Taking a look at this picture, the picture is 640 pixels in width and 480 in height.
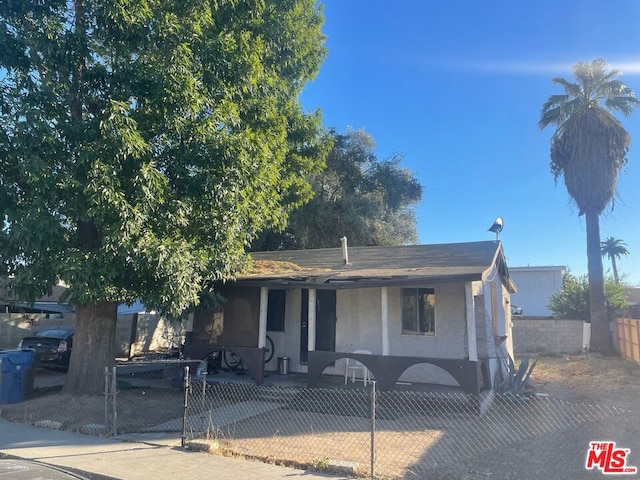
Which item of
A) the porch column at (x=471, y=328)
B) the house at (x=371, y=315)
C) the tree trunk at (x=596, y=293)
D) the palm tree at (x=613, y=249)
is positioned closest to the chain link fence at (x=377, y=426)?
the house at (x=371, y=315)

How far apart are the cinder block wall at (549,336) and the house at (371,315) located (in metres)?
9.02

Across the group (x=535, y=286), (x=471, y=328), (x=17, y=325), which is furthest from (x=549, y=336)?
(x=17, y=325)

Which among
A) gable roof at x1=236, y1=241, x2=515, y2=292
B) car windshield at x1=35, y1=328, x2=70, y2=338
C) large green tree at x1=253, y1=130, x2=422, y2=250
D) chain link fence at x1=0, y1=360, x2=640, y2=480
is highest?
large green tree at x1=253, y1=130, x2=422, y2=250

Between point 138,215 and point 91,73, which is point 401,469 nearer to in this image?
point 138,215

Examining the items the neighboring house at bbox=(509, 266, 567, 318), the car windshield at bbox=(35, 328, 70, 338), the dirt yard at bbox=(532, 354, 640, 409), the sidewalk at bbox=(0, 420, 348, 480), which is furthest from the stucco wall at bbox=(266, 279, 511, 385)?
the neighboring house at bbox=(509, 266, 567, 318)

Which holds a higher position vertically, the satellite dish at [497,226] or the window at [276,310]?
the satellite dish at [497,226]

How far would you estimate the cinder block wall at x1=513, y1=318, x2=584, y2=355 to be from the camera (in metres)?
21.2

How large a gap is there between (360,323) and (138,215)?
20.1 feet

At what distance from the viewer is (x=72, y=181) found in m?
7.84

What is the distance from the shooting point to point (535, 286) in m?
32.4

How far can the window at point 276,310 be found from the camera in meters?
13.0

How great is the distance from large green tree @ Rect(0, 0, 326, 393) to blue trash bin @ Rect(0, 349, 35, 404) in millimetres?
1172

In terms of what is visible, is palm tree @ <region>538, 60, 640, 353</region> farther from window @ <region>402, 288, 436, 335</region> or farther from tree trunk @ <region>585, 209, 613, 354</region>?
window @ <region>402, 288, 436, 335</region>

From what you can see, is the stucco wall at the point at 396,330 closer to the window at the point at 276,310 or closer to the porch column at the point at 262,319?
the window at the point at 276,310
